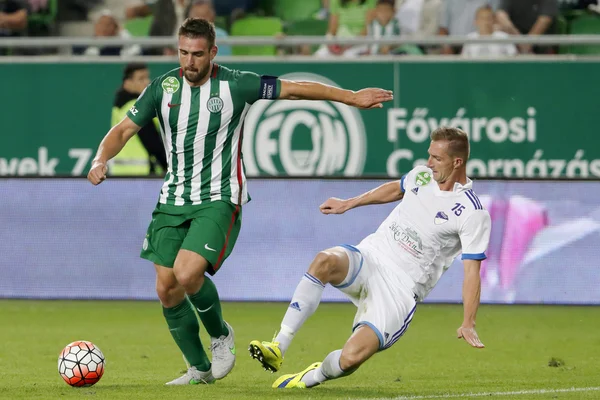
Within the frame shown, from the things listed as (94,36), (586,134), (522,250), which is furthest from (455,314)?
(94,36)

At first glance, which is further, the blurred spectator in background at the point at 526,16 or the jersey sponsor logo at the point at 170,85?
the blurred spectator in background at the point at 526,16

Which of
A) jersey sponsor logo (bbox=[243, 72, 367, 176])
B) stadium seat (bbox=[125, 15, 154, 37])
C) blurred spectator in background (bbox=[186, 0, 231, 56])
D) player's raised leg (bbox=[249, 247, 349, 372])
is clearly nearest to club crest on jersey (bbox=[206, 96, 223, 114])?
player's raised leg (bbox=[249, 247, 349, 372])

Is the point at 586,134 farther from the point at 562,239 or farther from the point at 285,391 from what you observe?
the point at 285,391

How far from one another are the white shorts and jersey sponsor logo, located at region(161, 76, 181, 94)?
1.38 meters

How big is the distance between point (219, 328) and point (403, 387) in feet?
3.84

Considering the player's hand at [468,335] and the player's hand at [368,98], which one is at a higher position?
the player's hand at [368,98]

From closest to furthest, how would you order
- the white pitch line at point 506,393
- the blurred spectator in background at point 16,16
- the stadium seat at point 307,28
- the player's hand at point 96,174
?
the white pitch line at point 506,393
the player's hand at point 96,174
the stadium seat at point 307,28
the blurred spectator in background at point 16,16

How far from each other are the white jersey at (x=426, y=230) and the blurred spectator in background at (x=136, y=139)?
741 cm

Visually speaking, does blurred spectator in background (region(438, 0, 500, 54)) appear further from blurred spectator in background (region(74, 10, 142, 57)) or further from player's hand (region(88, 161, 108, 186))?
player's hand (region(88, 161, 108, 186))

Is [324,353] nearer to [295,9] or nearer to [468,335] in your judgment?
[468,335]

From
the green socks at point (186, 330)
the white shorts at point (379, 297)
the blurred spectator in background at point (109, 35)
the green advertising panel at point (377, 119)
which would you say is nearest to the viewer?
the white shorts at point (379, 297)

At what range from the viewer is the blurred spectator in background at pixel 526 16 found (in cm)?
1419

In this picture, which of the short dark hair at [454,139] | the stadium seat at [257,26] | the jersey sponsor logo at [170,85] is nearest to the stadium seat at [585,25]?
the stadium seat at [257,26]

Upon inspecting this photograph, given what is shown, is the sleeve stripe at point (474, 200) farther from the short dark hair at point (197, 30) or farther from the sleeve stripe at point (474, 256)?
the short dark hair at point (197, 30)
